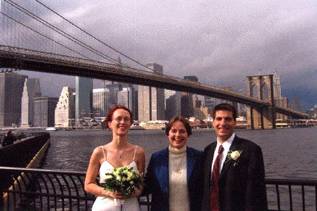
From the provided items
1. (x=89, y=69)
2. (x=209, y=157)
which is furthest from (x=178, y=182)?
(x=89, y=69)

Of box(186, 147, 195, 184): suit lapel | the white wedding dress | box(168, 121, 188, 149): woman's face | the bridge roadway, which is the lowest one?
the white wedding dress

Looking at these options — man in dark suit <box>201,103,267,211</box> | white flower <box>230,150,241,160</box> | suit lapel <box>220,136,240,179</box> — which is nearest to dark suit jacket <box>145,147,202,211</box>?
man in dark suit <box>201,103,267,211</box>

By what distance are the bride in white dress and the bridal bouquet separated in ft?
0.17

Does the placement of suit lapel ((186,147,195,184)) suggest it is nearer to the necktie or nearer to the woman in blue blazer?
the woman in blue blazer

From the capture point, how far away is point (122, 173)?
3.44 meters

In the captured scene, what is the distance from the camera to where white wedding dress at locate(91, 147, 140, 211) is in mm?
3496

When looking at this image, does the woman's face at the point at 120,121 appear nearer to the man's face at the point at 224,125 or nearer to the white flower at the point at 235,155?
the man's face at the point at 224,125

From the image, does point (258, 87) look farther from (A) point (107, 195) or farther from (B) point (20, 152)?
(A) point (107, 195)

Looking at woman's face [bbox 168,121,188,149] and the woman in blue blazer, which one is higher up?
woman's face [bbox 168,121,188,149]

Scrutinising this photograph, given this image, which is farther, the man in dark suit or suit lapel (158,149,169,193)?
suit lapel (158,149,169,193)

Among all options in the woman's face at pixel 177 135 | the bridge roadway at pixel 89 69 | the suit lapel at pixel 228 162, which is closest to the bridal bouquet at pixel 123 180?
the woman's face at pixel 177 135

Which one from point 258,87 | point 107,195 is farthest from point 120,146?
point 258,87

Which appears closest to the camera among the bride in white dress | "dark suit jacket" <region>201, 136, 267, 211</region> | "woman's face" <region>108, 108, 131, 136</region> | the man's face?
"dark suit jacket" <region>201, 136, 267, 211</region>

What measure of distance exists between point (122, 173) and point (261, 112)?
11350 centimetres
